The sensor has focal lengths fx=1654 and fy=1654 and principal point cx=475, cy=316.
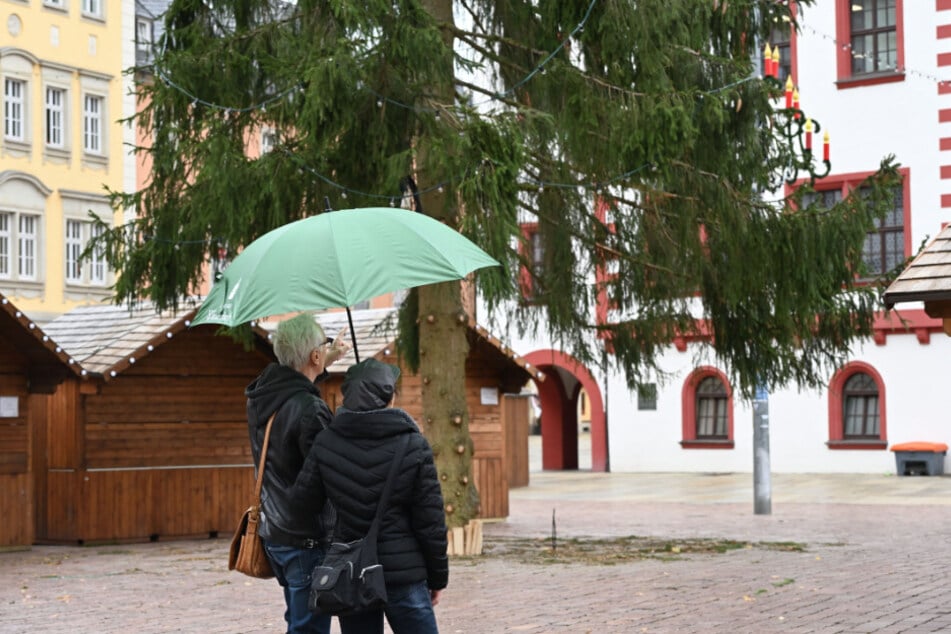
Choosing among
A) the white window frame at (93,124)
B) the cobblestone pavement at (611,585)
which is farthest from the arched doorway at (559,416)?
the cobblestone pavement at (611,585)

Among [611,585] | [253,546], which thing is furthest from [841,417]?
[253,546]

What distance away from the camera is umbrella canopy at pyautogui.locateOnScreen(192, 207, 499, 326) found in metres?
7.43

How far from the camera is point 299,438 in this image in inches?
263

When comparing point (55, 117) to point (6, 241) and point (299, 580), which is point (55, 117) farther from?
point (299, 580)

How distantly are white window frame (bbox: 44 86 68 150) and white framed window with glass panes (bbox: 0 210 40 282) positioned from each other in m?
2.28

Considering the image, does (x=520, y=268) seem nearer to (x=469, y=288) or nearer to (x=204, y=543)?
(x=469, y=288)

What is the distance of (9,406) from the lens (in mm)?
18969

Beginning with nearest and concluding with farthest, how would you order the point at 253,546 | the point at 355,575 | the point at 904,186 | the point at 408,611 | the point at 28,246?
the point at 355,575, the point at 408,611, the point at 253,546, the point at 904,186, the point at 28,246

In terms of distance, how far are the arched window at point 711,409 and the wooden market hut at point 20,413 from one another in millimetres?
22360

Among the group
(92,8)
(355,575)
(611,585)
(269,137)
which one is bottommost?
(611,585)

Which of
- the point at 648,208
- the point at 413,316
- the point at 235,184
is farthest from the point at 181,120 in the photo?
the point at 648,208

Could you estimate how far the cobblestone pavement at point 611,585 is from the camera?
11273mm

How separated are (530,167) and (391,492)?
11.7 metres

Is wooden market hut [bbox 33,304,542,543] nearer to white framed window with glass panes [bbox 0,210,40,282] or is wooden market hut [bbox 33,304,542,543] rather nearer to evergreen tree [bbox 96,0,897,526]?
evergreen tree [bbox 96,0,897,526]
